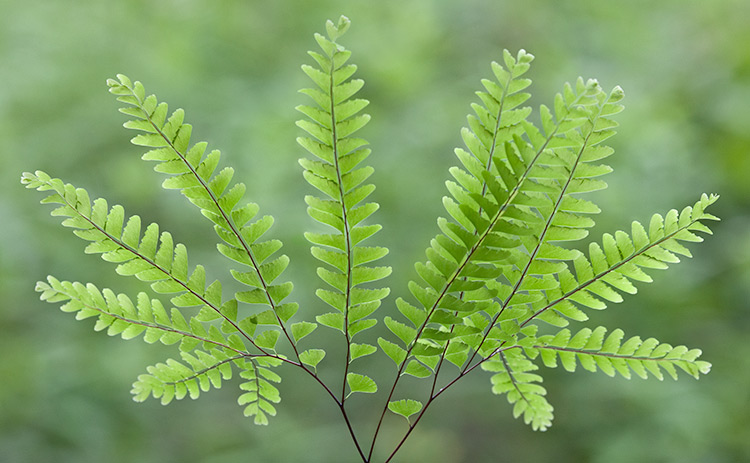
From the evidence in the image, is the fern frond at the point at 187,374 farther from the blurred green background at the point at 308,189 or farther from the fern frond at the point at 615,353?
the blurred green background at the point at 308,189

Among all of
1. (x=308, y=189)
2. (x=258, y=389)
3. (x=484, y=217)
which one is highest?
(x=308, y=189)

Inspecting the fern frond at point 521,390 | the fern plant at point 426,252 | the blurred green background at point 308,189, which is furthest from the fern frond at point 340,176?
the blurred green background at point 308,189

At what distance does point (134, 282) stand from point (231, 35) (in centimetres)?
104

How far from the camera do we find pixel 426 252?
1.28 feet

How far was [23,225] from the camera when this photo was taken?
1.82 metres

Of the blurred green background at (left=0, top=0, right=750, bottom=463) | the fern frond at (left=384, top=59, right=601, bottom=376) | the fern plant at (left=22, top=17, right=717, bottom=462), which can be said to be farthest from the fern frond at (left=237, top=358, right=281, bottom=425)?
the blurred green background at (left=0, top=0, right=750, bottom=463)

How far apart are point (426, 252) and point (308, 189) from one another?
63.6 inches

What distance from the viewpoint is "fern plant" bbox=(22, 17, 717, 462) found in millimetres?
369

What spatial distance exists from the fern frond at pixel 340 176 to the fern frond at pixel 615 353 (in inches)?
5.2

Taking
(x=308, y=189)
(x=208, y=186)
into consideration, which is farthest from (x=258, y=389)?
(x=308, y=189)

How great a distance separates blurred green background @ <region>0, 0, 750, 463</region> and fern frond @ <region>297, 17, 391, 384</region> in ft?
4.04

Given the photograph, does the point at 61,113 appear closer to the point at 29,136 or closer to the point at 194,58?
the point at 29,136

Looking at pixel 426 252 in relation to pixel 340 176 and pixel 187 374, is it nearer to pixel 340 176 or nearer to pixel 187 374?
pixel 340 176

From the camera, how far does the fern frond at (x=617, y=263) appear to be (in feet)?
1.37
